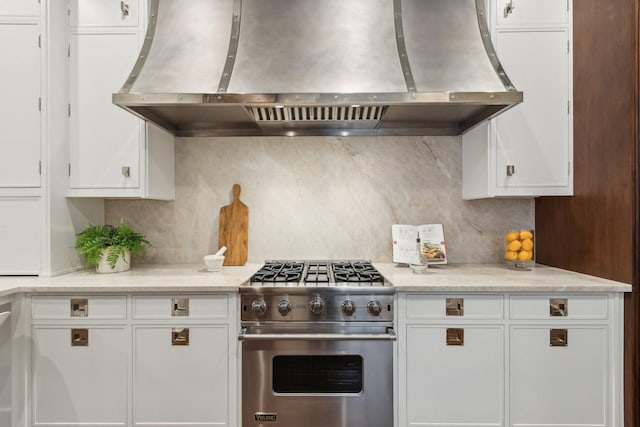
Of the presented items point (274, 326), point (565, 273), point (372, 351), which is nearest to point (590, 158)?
point (565, 273)

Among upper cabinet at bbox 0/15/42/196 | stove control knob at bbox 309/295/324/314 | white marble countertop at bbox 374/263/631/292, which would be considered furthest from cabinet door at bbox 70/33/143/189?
white marble countertop at bbox 374/263/631/292

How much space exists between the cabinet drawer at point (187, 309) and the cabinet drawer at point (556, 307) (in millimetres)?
1438

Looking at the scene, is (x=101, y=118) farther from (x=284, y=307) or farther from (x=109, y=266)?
(x=284, y=307)

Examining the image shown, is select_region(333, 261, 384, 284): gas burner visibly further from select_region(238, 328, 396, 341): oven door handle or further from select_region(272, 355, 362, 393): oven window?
select_region(272, 355, 362, 393): oven window

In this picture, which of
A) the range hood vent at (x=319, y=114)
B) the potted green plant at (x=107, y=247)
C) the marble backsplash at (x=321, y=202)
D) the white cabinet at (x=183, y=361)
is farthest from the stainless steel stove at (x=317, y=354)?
the range hood vent at (x=319, y=114)

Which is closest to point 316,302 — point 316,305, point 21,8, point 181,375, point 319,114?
point 316,305

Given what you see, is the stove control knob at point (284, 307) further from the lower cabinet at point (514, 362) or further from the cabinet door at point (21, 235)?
the cabinet door at point (21, 235)

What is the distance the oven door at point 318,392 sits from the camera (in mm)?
1803

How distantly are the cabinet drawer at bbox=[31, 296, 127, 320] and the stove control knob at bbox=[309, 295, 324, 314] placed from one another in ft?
3.06

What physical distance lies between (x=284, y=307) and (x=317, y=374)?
0.38 metres

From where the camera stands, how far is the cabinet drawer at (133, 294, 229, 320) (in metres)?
1.83

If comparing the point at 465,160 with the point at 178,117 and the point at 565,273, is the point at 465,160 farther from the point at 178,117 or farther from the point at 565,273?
the point at 178,117

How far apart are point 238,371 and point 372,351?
67cm

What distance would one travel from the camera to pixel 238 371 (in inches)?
71.8
